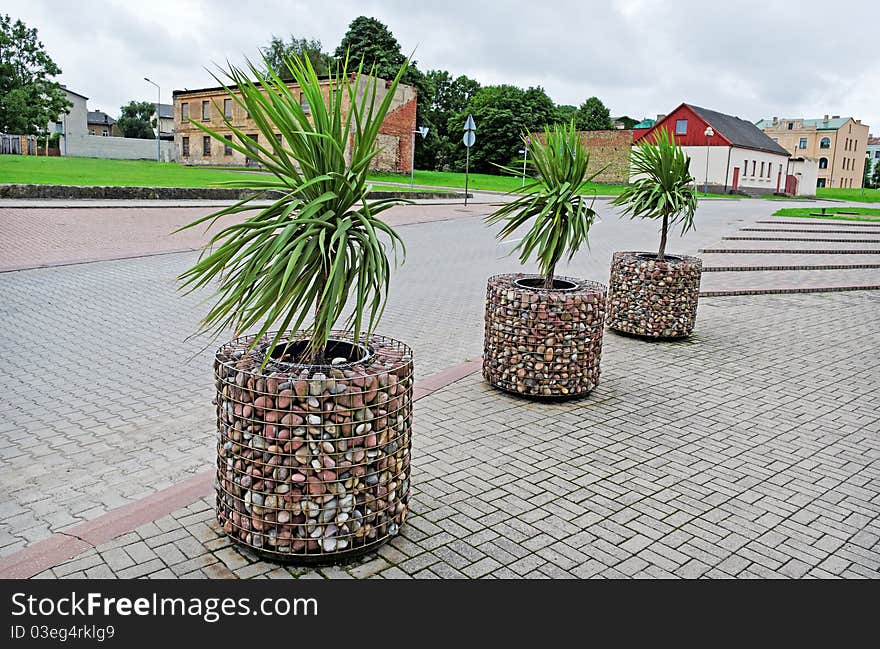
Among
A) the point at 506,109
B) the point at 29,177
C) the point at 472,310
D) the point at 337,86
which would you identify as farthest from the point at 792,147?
the point at 337,86

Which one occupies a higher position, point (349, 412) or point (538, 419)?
point (349, 412)

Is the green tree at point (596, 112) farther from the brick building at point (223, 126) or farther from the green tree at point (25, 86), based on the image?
the green tree at point (25, 86)

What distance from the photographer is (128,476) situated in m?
4.70

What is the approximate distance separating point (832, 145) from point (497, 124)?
171 ft

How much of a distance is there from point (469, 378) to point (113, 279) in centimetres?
726

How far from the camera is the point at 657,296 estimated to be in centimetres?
881

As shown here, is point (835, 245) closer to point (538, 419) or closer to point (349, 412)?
point (538, 419)

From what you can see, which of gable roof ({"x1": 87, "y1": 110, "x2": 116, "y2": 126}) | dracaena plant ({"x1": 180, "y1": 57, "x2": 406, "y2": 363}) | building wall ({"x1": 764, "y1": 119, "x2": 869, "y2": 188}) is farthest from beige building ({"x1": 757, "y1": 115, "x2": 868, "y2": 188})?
dracaena plant ({"x1": 180, "y1": 57, "x2": 406, "y2": 363})

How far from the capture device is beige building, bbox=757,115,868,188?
A: 94562 mm

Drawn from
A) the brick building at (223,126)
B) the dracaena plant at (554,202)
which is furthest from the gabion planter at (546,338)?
the brick building at (223,126)

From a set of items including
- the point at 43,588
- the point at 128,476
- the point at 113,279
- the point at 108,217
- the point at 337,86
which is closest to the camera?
the point at 43,588

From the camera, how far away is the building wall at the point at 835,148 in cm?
9456

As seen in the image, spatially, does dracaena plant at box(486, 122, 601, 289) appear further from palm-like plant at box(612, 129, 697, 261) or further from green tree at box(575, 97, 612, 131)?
green tree at box(575, 97, 612, 131)

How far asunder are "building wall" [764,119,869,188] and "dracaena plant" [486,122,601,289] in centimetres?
9771
